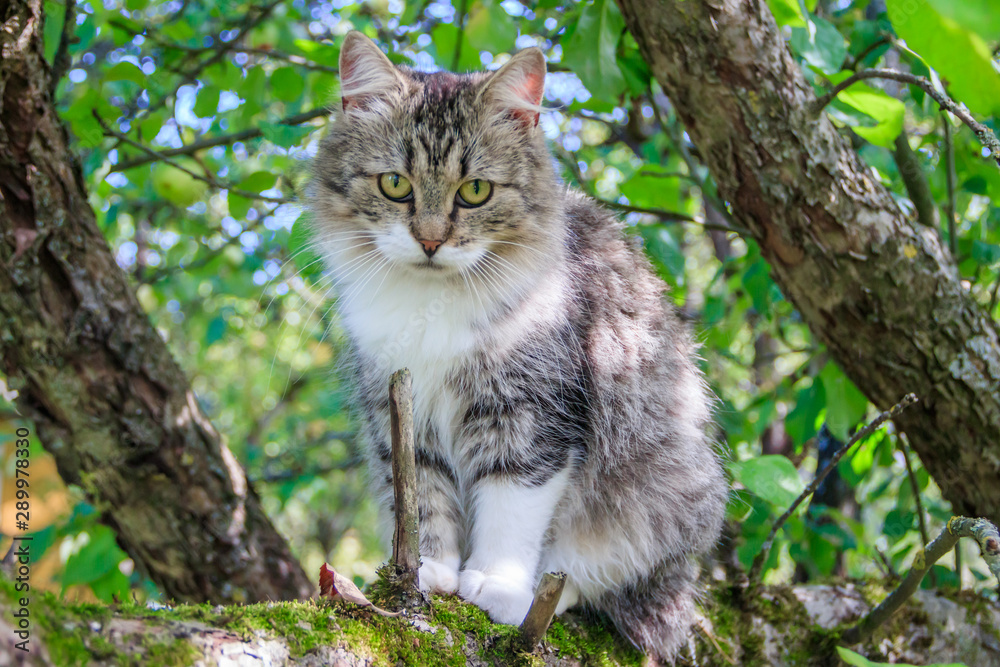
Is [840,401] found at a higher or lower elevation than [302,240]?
lower

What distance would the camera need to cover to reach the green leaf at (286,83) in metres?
2.91

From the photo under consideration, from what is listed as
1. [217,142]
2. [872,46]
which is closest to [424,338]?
[217,142]

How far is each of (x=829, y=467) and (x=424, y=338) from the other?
1.24 m

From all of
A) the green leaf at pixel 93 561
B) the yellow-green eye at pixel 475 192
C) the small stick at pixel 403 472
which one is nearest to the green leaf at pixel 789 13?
the yellow-green eye at pixel 475 192

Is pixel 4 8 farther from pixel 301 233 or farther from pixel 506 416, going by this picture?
pixel 506 416

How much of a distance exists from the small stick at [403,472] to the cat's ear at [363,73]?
1.23m

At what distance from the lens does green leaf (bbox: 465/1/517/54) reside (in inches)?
104

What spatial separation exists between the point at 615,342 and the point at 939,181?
65.1 inches

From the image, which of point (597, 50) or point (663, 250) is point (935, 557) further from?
point (597, 50)

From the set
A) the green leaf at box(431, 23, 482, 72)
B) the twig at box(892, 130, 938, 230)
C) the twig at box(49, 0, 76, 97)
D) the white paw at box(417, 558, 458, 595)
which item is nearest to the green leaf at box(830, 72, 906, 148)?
the twig at box(892, 130, 938, 230)

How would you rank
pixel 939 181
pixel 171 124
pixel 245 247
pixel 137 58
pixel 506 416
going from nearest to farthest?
pixel 506 416, pixel 939 181, pixel 137 58, pixel 171 124, pixel 245 247

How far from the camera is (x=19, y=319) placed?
233 cm

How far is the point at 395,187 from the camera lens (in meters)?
2.14

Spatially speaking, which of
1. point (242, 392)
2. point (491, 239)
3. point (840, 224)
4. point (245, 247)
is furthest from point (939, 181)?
point (242, 392)
